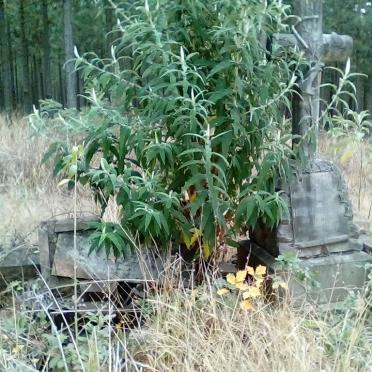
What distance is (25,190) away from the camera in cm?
470

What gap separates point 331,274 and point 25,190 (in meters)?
3.02

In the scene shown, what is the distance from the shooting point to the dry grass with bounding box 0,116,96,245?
3996 millimetres

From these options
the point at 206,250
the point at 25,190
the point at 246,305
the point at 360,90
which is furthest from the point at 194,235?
the point at 360,90

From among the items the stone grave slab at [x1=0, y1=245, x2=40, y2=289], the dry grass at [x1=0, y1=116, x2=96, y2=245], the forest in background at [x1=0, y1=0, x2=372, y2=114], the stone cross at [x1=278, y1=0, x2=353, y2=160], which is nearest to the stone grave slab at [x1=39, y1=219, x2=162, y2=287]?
the stone grave slab at [x1=0, y1=245, x2=40, y2=289]

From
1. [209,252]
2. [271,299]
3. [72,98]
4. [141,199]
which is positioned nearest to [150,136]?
[141,199]

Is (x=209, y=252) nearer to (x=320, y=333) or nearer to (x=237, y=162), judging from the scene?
(x=237, y=162)

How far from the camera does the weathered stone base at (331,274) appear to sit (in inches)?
99.5

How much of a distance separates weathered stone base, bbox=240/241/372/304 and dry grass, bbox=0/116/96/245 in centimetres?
158

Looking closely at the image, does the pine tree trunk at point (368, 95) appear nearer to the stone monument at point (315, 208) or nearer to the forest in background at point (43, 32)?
the forest in background at point (43, 32)

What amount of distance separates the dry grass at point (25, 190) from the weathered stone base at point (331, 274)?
1582mm

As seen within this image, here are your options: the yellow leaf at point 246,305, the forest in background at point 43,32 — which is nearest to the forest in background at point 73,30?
the forest in background at point 43,32

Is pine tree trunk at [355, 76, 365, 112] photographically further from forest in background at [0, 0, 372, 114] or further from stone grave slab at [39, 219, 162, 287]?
stone grave slab at [39, 219, 162, 287]

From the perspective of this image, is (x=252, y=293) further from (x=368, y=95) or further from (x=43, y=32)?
(x=368, y=95)

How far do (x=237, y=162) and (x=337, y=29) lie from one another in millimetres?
11760
